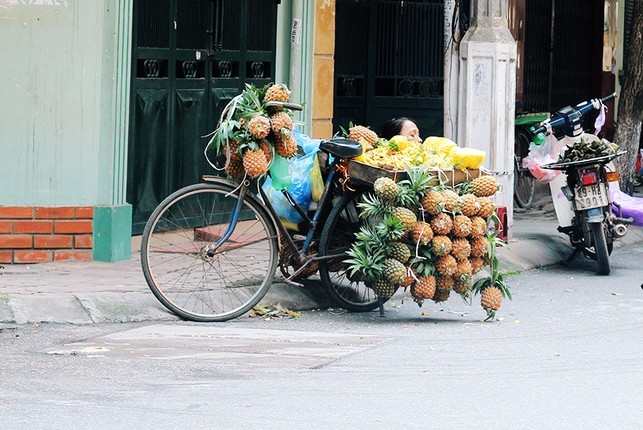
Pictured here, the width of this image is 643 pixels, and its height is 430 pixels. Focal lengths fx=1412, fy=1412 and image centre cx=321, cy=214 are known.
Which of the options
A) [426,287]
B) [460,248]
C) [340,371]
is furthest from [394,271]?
[340,371]

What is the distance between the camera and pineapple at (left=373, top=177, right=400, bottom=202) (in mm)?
8492

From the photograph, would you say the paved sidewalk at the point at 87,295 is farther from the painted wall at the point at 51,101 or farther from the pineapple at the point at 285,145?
the pineapple at the point at 285,145

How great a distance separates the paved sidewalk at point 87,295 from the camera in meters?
8.29

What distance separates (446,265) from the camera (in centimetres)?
858

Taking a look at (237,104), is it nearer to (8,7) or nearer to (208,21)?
(8,7)

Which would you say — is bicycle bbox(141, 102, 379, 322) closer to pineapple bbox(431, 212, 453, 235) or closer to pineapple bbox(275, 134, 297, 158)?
pineapple bbox(275, 134, 297, 158)

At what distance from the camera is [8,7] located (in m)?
9.57

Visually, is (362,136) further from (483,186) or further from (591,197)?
(591,197)

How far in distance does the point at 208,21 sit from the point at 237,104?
2930mm

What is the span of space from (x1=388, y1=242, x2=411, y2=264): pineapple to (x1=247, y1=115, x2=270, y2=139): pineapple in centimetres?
104

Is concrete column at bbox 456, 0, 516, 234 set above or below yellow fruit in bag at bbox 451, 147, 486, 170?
above

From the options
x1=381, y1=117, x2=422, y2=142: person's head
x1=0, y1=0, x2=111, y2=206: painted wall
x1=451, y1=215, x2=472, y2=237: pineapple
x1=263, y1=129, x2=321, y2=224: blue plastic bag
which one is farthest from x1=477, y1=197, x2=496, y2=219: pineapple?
x1=0, y1=0, x2=111, y2=206: painted wall

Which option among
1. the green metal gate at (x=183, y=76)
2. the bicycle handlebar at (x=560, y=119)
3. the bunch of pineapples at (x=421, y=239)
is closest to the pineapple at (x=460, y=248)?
the bunch of pineapples at (x=421, y=239)

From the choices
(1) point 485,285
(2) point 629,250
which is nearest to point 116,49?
(1) point 485,285
